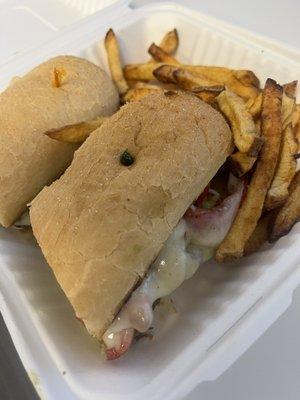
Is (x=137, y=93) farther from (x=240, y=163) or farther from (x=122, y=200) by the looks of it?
(x=122, y=200)

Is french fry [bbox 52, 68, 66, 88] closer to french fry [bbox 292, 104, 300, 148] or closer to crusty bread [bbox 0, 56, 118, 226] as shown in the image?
crusty bread [bbox 0, 56, 118, 226]

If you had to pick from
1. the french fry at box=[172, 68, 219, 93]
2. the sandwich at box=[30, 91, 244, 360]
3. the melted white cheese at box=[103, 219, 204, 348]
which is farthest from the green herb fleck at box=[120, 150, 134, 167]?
the french fry at box=[172, 68, 219, 93]

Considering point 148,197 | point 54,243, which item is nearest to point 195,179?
point 148,197

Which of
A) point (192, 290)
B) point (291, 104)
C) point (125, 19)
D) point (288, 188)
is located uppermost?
point (291, 104)

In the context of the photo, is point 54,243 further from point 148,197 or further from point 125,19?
point 125,19

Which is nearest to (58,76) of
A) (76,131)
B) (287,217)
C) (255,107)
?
(76,131)

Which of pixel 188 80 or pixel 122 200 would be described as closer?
pixel 122 200
